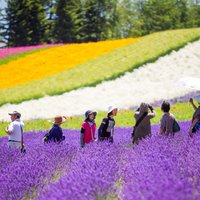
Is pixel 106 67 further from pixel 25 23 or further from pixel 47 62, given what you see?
pixel 25 23

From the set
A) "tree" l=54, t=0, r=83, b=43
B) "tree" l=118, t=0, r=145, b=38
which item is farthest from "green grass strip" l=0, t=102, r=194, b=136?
"tree" l=118, t=0, r=145, b=38

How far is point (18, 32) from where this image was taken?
50906mm

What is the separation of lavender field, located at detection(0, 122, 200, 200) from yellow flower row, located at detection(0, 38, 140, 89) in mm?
18154

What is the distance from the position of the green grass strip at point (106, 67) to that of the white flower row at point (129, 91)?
457 millimetres

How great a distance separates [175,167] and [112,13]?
206ft

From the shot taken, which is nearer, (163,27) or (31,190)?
(31,190)

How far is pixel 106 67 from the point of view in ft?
81.6

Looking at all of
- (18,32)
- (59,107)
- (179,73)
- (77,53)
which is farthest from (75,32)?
(59,107)

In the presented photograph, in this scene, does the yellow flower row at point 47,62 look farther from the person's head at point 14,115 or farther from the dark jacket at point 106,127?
the dark jacket at point 106,127

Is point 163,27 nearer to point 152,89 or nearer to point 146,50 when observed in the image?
point 146,50

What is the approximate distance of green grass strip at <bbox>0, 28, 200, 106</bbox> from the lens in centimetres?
2137

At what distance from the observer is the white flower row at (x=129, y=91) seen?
62.4 feet

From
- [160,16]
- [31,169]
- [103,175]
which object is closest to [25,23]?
[160,16]

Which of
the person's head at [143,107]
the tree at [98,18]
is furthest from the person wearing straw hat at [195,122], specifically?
the tree at [98,18]
